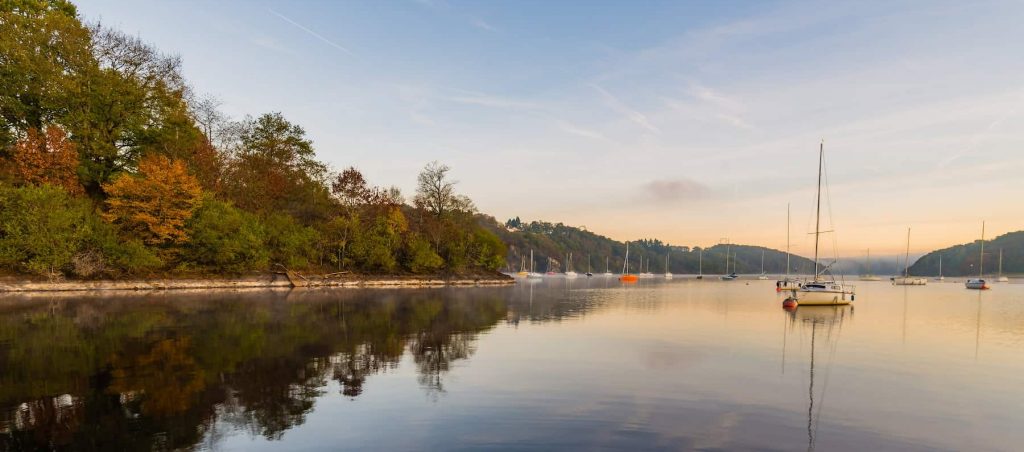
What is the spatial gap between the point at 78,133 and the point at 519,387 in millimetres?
63000

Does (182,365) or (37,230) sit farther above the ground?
(37,230)

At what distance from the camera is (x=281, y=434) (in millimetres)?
10055

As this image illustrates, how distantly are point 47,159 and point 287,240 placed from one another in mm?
25375

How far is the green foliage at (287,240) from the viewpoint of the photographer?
2657 inches

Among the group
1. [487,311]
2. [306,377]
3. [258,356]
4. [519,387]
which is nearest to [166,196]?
[487,311]

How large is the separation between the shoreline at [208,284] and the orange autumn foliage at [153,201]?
16.2 feet

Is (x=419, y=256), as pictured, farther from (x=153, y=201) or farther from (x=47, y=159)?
(x=47, y=159)

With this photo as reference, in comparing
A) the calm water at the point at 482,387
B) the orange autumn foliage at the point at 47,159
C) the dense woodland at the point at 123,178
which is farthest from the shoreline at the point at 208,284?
the calm water at the point at 482,387

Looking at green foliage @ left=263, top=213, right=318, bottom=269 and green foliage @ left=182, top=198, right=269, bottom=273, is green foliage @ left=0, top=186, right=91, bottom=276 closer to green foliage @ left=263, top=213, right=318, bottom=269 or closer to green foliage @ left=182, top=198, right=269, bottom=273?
green foliage @ left=182, top=198, right=269, bottom=273

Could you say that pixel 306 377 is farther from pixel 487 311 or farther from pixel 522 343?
pixel 487 311

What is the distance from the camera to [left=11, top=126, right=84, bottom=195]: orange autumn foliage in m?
48.8

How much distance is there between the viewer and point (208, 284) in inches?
2261

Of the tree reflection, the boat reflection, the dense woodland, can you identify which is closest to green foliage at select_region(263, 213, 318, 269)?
the dense woodland

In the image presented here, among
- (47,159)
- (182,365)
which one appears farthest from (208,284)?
(182,365)
